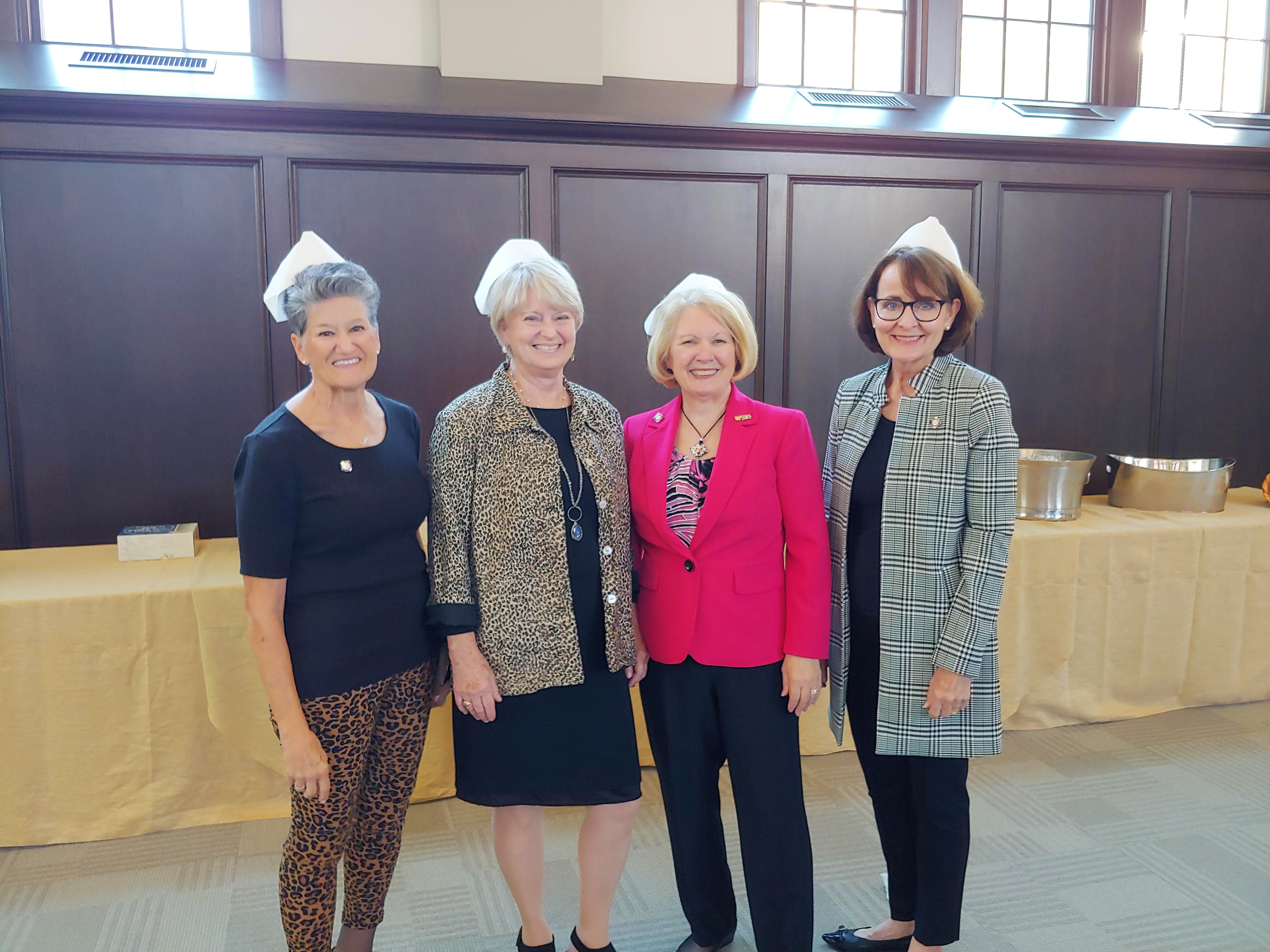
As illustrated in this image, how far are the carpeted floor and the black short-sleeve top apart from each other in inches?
34.7

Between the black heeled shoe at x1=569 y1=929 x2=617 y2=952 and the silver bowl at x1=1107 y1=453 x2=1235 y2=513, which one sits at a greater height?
the silver bowl at x1=1107 y1=453 x2=1235 y2=513

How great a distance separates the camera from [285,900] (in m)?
1.67

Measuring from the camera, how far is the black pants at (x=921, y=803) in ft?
5.79

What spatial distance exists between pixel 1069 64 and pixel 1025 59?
24 cm

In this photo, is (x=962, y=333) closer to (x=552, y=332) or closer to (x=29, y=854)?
(x=552, y=332)

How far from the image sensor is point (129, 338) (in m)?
2.93

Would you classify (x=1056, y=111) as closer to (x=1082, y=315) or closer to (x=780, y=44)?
(x=1082, y=315)

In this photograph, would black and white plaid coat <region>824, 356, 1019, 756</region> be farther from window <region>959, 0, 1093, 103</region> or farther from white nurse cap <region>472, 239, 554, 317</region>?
window <region>959, 0, 1093, 103</region>

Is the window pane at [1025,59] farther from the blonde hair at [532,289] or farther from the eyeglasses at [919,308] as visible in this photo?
the blonde hair at [532,289]

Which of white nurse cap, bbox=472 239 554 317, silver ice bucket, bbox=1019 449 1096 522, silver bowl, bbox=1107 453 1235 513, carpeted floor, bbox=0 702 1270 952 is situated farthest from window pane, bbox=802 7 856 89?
carpeted floor, bbox=0 702 1270 952

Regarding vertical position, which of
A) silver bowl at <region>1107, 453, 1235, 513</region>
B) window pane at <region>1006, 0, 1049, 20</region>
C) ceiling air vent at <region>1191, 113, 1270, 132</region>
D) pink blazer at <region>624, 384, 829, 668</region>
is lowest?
silver bowl at <region>1107, 453, 1235, 513</region>

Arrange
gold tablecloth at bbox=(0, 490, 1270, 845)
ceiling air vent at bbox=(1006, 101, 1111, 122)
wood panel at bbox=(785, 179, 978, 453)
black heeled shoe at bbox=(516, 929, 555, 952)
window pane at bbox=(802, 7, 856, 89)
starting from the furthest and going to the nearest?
window pane at bbox=(802, 7, 856, 89)
ceiling air vent at bbox=(1006, 101, 1111, 122)
wood panel at bbox=(785, 179, 978, 453)
gold tablecloth at bbox=(0, 490, 1270, 845)
black heeled shoe at bbox=(516, 929, 555, 952)

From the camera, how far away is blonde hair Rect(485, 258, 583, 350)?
5.39 feet

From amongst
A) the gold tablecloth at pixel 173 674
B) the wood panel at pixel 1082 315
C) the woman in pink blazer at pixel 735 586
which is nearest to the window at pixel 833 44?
the wood panel at pixel 1082 315
